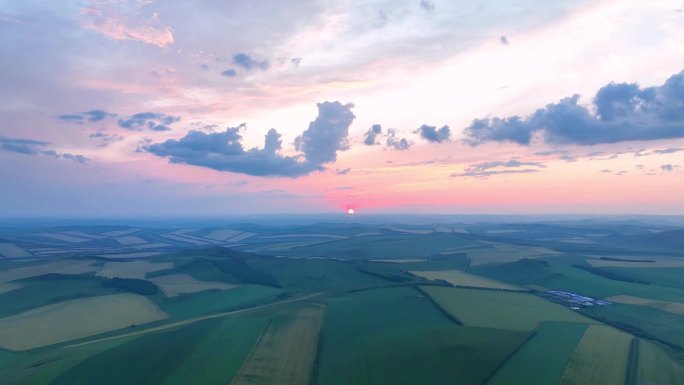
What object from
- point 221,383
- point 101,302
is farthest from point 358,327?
point 101,302

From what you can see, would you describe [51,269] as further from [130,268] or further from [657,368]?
[657,368]

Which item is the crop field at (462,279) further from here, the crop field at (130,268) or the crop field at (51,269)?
the crop field at (51,269)

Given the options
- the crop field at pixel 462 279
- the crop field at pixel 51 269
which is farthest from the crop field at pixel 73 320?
the crop field at pixel 462 279

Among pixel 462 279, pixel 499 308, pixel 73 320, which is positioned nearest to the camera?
pixel 73 320

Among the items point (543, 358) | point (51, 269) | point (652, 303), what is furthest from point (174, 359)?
point (51, 269)

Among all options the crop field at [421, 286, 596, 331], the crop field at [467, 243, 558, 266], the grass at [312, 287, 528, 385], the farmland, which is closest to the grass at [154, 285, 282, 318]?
the farmland

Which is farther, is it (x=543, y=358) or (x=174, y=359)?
(x=174, y=359)
